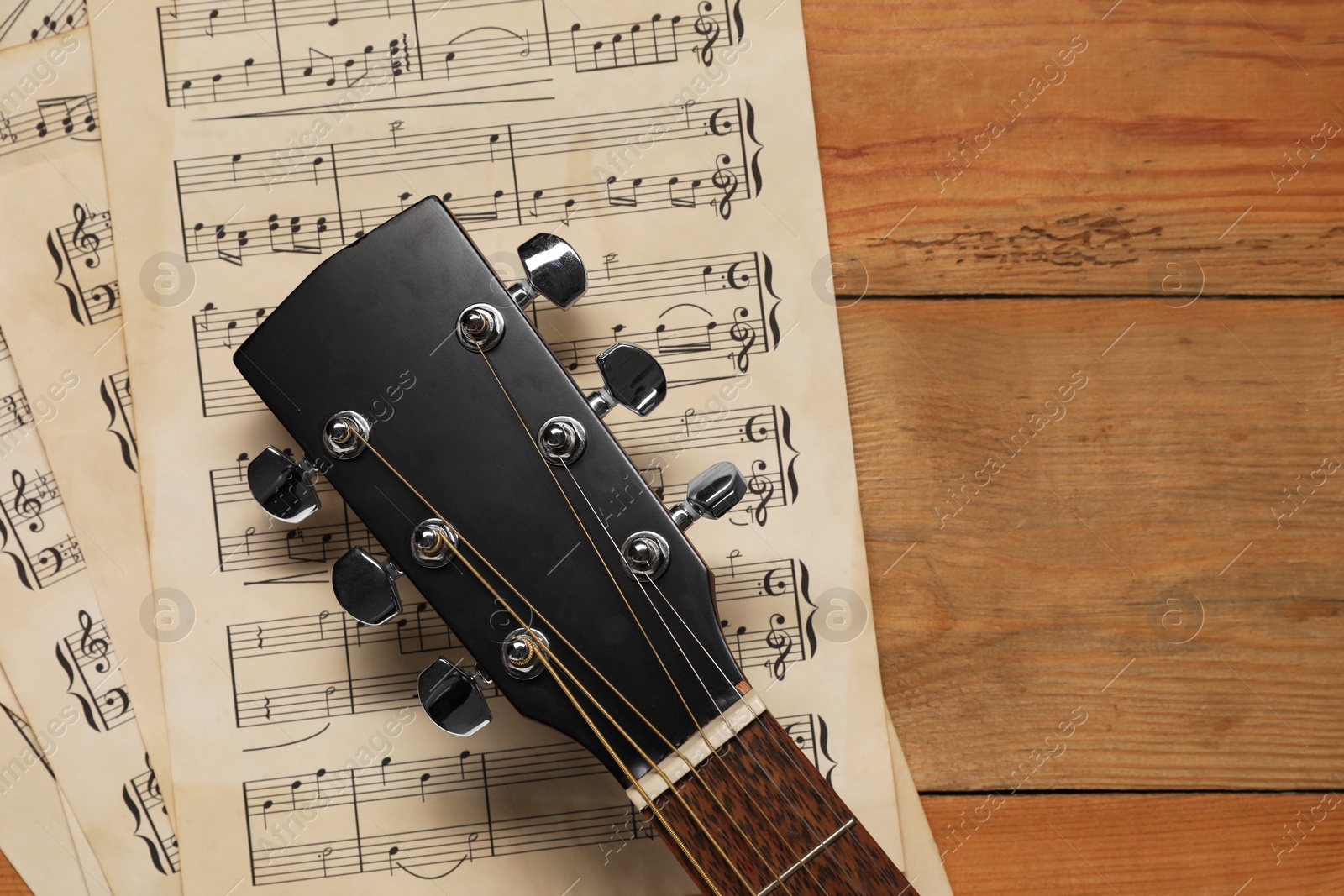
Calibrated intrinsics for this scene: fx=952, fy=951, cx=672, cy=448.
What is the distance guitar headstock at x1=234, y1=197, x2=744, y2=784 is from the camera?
0.59m

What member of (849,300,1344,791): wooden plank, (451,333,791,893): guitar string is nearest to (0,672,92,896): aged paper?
(451,333,791,893): guitar string

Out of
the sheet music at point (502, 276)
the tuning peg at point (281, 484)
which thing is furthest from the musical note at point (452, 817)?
the tuning peg at point (281, 484)

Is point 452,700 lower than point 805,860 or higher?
higher

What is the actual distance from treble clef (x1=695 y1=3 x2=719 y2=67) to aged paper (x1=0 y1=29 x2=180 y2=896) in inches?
19.6

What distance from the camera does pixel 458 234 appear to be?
0.59m

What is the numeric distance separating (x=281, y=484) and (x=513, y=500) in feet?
0.49

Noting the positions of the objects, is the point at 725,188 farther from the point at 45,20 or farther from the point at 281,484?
the point at 45,20

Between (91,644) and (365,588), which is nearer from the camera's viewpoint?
(365,588)

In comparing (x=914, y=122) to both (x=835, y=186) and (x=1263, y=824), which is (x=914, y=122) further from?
(x=1263, y=824)

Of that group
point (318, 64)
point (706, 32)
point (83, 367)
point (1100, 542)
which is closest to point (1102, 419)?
point (1100, 542)

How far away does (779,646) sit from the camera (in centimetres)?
76

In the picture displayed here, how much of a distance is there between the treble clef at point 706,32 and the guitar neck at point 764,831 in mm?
520

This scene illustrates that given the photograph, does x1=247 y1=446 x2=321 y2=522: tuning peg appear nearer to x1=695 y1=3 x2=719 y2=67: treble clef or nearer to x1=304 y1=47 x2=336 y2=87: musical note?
x1=304 y1=47 x2=336 y2=87: musical note

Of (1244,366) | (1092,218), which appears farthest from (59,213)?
(1244,366)
